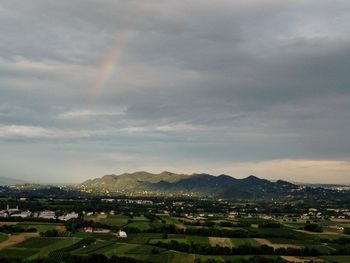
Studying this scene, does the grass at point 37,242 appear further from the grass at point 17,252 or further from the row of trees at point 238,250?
the row of trees at point 238,250

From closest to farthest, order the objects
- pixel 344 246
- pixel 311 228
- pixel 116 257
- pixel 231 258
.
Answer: pixel 116 257 < pixel 231 258 < pixel 344 246 < pixel 311 228

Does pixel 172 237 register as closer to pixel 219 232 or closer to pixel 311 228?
pixel 219 232

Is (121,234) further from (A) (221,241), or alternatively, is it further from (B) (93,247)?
(A) (221,241)

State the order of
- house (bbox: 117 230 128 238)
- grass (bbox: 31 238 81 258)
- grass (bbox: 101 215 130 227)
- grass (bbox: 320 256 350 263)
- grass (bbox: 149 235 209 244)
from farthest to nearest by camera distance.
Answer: grass (bbox: 101 215 130 227), house (bbox: 117 230 128 238), grass (bbox: 149 235 209 244), grass (bbox: 320 256 350 263), grass (bbox: 31 238 81 258)

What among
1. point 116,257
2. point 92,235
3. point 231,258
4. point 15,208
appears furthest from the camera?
point 15,208

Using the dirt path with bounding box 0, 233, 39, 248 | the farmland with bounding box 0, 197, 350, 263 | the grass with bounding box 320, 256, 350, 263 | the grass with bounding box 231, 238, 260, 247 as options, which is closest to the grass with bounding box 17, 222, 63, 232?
the farmland with bounding box 0, 197, 350, 263

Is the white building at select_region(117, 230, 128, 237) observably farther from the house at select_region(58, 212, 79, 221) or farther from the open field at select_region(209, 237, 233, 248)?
the house at select_region(58, 212, 79, 221)

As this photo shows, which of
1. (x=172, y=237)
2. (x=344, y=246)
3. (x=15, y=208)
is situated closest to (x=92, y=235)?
Result: (x=172, y=237)

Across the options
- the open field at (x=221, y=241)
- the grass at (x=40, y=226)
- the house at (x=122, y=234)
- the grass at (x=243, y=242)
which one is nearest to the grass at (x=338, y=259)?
the grass at (x=243, y=242)

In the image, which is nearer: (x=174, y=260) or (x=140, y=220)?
(x=174, y=260)

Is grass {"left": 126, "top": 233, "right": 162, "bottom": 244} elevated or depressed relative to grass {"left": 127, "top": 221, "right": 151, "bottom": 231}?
depressed
